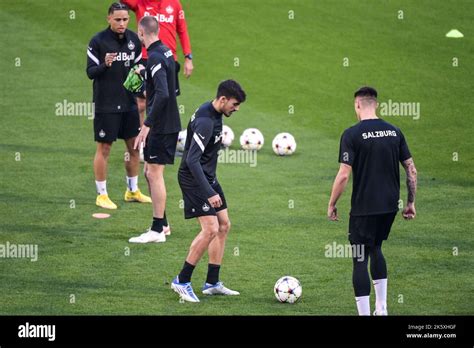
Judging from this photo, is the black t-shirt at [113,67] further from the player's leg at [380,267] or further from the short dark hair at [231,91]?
the player's leg at [380,267]

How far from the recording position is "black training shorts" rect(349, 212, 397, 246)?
11.6m

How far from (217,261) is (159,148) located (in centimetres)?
262

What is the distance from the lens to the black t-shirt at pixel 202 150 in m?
12.2

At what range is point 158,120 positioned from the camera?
14.7 meters

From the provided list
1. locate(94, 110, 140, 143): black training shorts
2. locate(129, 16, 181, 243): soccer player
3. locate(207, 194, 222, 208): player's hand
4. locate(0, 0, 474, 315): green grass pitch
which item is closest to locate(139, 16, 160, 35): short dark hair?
locate(129, 16, 181, 243): soccer player

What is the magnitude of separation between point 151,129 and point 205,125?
2.80 m

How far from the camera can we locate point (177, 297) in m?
12.6

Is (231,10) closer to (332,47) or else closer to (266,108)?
(332,47)

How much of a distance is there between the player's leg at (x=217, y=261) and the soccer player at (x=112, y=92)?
409cm

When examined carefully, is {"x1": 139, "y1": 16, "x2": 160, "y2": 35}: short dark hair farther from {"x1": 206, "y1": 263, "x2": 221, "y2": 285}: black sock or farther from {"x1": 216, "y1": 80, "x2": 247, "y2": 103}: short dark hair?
{"x1": 206, "y1": 263, "x2": 221, "y2": 285}: black sock

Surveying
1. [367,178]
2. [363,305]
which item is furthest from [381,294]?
[367,178]

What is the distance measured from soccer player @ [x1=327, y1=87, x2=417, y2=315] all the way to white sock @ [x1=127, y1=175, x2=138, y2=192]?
19.3 ft

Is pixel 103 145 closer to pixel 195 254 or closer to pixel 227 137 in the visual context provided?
pixel 227 137

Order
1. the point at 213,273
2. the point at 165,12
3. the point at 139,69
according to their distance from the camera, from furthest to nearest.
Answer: the point at 165,12 < the point at 139,69 < the point at 213,273
